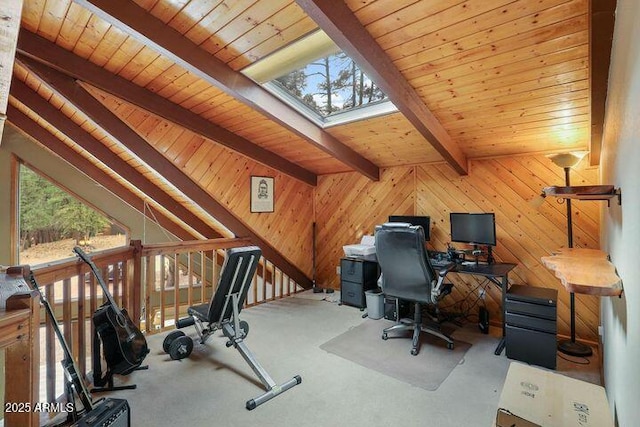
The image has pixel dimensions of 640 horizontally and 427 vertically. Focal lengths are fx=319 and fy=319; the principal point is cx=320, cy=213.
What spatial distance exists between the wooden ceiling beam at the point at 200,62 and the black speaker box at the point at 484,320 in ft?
8.01

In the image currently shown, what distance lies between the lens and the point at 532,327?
2654 millimetres

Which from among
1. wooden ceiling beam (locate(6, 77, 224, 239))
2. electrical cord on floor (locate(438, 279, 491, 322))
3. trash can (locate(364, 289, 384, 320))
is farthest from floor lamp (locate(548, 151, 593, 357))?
wooden ceiling beam (locate(6, 77, 224, 239))

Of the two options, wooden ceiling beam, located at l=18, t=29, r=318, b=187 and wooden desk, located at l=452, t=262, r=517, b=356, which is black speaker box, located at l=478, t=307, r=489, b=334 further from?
wooden ceiling beam, located at l=18, t=29, r=318, b=187

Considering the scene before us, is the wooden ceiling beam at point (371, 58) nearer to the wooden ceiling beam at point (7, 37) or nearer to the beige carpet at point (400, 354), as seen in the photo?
the wooden ceiling beam at point (7, 37)

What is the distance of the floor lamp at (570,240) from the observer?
2822mm

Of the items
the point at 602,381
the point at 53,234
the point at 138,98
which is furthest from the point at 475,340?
the point at 53,234

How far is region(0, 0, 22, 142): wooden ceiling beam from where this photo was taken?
1118mm

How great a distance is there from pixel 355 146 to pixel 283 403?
2909mm

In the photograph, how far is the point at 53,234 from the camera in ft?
17.1

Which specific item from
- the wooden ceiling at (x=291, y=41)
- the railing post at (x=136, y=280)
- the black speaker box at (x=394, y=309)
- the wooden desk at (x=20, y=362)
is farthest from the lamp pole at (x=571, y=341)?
the railing post at (x=136, y=280)

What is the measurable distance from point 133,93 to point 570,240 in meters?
4.33

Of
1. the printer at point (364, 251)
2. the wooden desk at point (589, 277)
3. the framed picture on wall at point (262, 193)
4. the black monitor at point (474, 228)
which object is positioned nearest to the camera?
the wooden desk at point (589, 277)

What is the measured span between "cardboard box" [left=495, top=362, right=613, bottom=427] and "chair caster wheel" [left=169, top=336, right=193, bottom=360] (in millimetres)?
2443

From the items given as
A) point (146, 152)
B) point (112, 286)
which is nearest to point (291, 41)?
point (146, 152)
